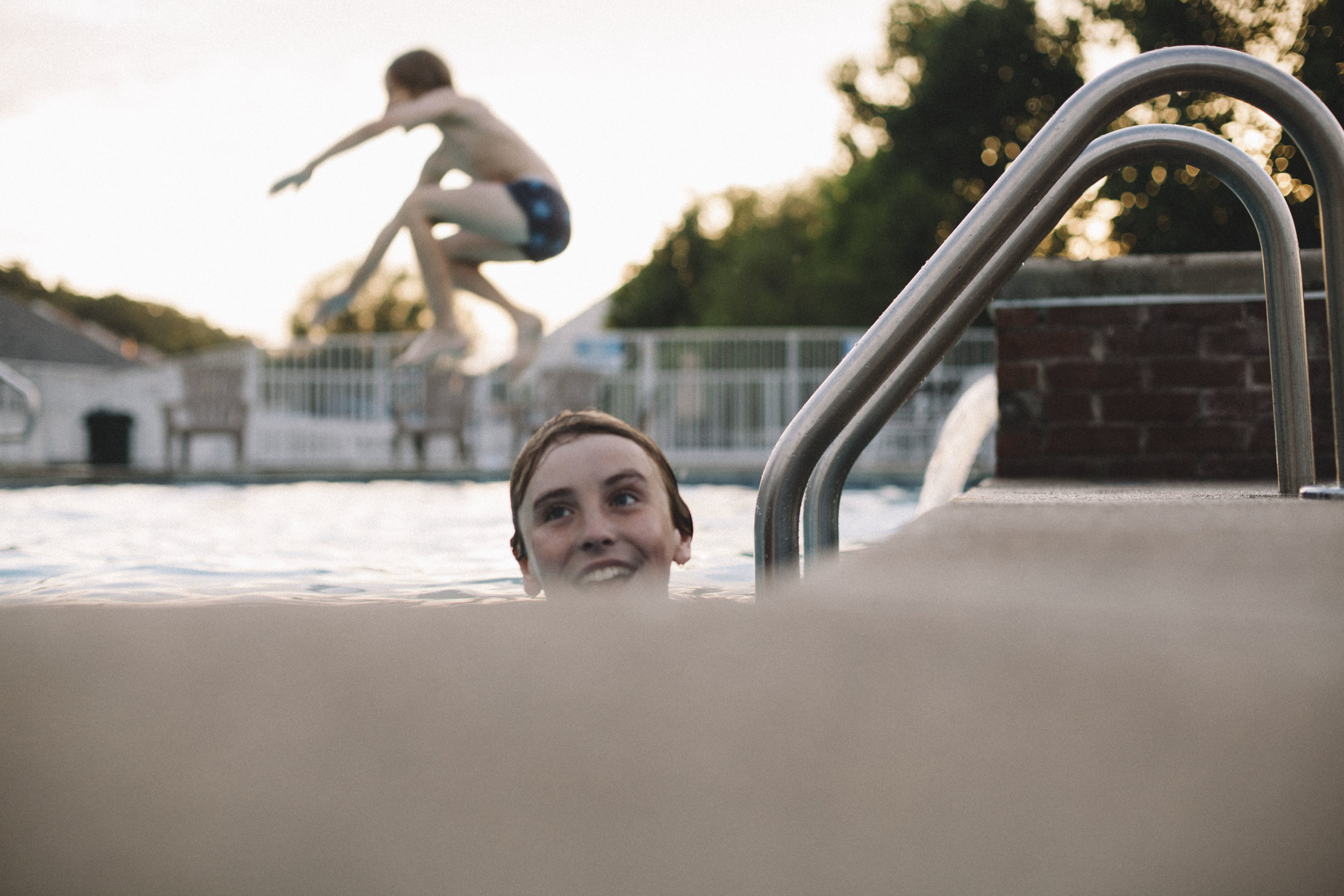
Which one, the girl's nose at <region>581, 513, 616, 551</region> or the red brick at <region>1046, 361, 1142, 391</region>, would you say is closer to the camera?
the girl's nose at <region>581, 513, 616, 551</region>

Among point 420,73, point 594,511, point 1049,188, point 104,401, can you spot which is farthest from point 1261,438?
point 104,401

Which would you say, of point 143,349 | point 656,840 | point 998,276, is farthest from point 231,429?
point 143,349

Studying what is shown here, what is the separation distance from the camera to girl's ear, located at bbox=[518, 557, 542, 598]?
242 cm

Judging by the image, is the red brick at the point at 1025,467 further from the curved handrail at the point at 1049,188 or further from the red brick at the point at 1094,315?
the curved handrail at the point at 1049,188

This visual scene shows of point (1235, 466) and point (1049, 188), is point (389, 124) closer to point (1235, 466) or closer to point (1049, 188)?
point (1235, 466)

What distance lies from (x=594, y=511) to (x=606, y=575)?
0.15m

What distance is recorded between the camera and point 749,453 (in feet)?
55.8

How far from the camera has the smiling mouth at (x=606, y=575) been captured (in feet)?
7.22

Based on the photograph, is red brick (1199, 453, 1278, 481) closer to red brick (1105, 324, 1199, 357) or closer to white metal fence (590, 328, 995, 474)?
red brick (1105, 324, 1199, 357)

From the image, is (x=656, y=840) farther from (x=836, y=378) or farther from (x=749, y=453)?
(x=749, y=453)

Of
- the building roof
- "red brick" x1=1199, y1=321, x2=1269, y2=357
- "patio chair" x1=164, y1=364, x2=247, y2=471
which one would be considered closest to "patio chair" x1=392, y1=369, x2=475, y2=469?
"patio chair" x1=164, y1=364, x2=247, y2=471

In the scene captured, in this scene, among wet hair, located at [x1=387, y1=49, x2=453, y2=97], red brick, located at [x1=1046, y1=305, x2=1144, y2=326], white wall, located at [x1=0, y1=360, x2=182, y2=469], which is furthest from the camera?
white wall, located at [x1=0, y1=360, x2=182, y2=469]

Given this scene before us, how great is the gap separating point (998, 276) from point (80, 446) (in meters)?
22.9

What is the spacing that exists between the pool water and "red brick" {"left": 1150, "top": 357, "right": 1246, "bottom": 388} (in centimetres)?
152
